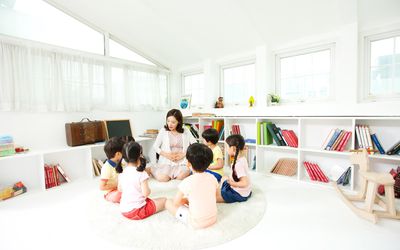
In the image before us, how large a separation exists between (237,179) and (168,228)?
798 millimetres

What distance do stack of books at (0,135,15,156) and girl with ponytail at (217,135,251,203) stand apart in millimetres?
2421

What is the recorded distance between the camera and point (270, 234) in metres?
1.59

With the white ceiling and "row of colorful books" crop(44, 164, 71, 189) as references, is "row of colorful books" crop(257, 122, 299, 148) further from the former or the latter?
"row of colorful books" crop(44, 164, 71, 189)

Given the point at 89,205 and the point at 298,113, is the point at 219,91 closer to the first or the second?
the point at 298,113

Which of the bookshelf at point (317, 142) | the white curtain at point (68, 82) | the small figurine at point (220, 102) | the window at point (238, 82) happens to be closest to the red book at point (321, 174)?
the bookshelf at point (317, 142)

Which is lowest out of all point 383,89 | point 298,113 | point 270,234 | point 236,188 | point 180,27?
point 270,234

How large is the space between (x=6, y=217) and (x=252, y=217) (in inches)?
90.5

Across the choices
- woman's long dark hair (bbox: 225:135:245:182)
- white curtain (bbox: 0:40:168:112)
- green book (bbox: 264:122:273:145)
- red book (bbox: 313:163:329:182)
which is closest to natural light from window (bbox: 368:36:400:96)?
red book (bbox: 313:163:329:182)

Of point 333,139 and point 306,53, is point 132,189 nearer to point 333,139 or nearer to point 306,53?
point 333,139

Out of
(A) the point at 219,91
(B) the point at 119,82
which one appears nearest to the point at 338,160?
(A) the point at 219,91

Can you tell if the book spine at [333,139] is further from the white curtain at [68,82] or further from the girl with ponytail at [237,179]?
the white curtain at [68,82]

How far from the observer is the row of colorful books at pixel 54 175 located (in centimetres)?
274

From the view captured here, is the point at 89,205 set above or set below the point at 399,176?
below

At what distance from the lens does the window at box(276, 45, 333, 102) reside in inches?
113
